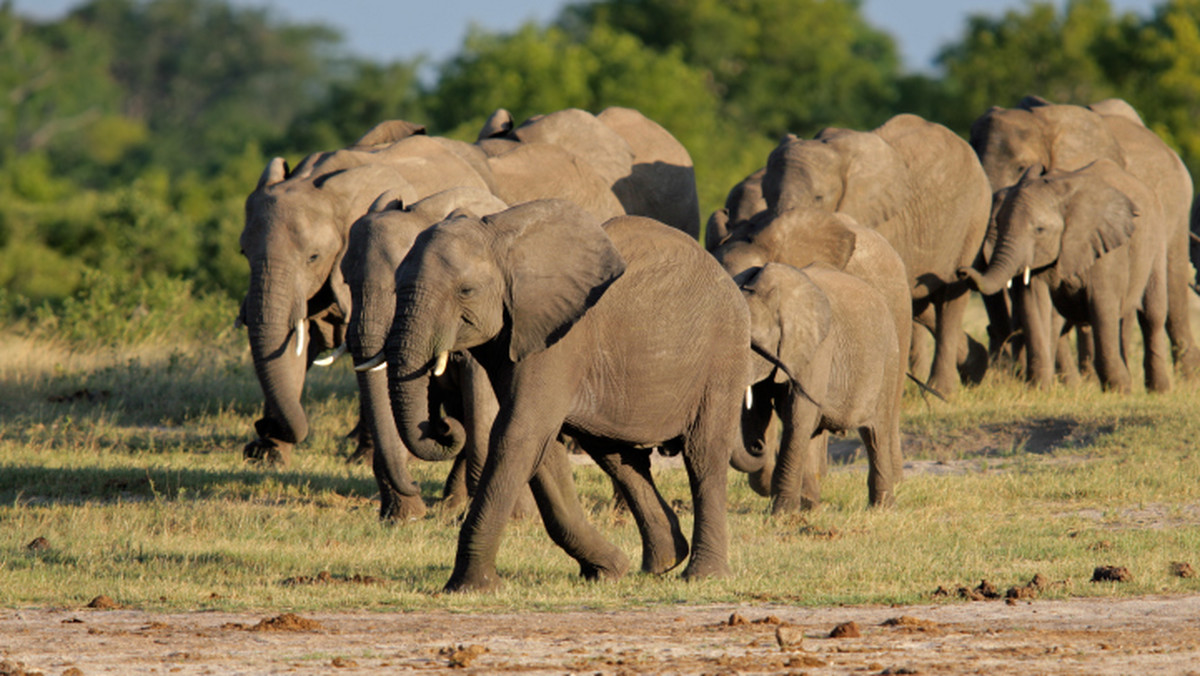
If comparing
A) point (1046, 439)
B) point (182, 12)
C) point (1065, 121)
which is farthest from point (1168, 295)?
point (182, 12)

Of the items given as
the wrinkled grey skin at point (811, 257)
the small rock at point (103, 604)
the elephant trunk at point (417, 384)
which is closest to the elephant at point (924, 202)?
the wrinkled grey skin at point (811, 257)

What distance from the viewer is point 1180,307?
1769cm

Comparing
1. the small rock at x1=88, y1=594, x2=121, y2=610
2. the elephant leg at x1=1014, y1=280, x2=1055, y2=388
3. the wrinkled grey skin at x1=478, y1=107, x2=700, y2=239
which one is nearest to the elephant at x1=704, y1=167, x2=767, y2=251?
the wrinkled grey skin at x1=478, y1=107, x2=700, y2=239

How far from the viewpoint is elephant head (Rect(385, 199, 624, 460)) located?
675 centimetres

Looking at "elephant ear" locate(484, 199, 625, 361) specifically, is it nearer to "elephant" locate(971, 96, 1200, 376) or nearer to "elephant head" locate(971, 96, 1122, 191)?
"elephant" locate(971, 96, 1200, 376)

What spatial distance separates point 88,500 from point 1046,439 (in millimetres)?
6758

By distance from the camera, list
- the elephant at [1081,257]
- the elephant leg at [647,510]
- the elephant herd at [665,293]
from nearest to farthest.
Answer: the elephant herd at [665,293] → the elephant leg at [647,510] → the elephant at [1081,257]

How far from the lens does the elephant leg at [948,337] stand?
1509 cm

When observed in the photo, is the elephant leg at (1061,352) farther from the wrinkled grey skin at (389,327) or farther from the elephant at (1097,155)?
the wrinkled grey skin at (389,327)

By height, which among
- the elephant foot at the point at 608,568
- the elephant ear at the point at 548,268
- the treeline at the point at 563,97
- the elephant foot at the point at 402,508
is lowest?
the elephant foot at the point at 608,568

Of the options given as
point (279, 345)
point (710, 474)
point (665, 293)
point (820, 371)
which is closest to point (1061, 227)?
point (820, 371)

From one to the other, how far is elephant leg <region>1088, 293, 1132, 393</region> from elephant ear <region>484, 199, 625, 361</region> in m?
9.26

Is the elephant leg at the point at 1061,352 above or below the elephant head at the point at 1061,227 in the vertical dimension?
below

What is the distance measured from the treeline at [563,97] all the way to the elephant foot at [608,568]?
12.6 meters
